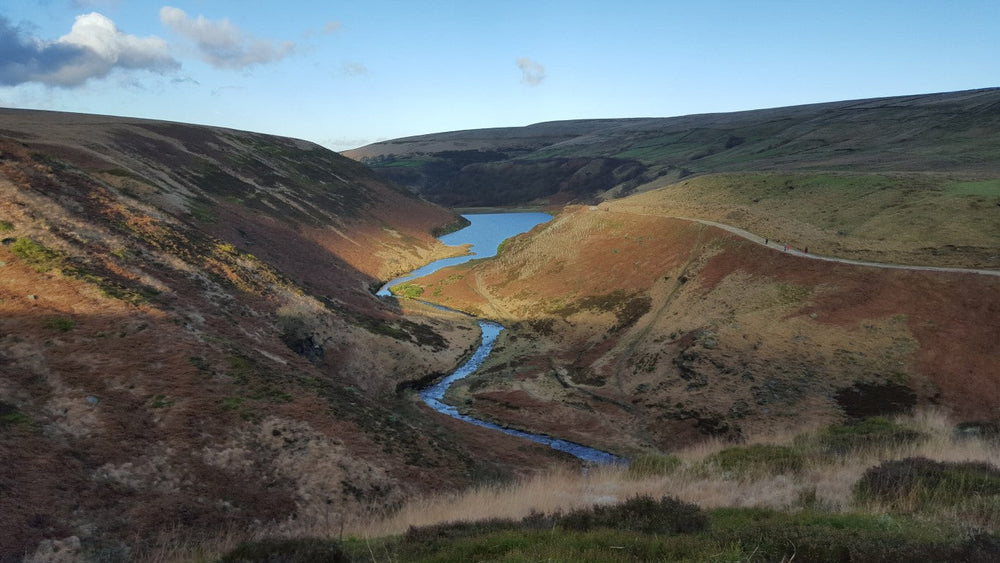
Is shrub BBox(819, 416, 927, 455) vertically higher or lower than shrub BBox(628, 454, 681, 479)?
higher

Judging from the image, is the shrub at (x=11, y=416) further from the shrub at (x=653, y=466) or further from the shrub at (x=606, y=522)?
the shrub at (x=653, y=466)

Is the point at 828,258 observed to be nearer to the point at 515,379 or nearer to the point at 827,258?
the point at 827,258

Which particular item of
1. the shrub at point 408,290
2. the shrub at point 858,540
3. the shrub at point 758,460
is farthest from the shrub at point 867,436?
the shrub at point 408,290

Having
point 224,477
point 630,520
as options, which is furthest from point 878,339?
point 224,477

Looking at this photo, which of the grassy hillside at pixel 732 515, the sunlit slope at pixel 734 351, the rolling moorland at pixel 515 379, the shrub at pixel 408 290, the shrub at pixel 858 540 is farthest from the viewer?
the shrub at pixel 408 290

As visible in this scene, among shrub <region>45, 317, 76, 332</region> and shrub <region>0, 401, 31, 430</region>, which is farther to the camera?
shrub <region>45, 317, 76, 332</region>

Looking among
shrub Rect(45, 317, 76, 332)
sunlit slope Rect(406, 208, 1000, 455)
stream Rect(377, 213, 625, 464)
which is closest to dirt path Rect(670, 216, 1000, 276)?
sunlit slope Rect(406, 208, 1000, 455)

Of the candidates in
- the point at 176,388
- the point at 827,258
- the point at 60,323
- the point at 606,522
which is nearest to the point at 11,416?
the point at 176,388

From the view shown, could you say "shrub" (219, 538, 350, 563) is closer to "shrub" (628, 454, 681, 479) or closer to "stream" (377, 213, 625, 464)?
"shrub" (628, 454, 681, 479)
